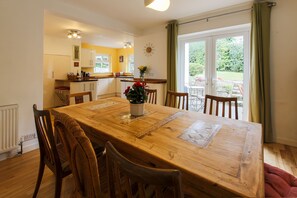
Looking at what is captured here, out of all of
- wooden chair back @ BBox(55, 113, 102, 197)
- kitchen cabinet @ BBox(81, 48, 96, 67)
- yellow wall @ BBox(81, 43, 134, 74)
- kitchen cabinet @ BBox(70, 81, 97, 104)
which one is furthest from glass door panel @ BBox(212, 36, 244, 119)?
yellow wall @ BBox(81, 43, 134, 74)

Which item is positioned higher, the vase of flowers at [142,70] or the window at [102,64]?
the window at [102,64]

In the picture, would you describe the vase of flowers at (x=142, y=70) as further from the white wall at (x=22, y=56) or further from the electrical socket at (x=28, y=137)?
the electrical socket at (x=28, y=137)

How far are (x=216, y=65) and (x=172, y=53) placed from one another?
1015mm

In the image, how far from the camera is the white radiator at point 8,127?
211 centimetres

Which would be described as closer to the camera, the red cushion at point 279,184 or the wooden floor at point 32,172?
the red cushion at point 279,184

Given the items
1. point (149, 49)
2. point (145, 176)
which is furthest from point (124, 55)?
point (145, 176)

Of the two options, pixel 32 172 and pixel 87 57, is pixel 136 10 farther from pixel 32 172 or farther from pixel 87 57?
pixel 87 57

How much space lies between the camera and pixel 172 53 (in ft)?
12.7

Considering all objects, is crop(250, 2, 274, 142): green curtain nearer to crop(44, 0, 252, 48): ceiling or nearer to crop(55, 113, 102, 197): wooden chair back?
crop(44, 0, 252, 48): ceiling

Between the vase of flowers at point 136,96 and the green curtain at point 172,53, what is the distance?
2340mm

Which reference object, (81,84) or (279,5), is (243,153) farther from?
(81,84)

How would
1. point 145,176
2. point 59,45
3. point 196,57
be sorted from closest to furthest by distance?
point 145,176 → point 196,57 → point 59,45

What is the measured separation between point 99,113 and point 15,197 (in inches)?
43.4

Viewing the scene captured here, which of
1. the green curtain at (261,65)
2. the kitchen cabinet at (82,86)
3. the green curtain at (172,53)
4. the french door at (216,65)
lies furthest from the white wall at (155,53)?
the green curtain at (261,65)
